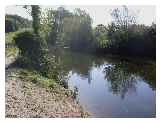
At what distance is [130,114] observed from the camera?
6305mm

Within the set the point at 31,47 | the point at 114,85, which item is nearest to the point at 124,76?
the point at 114,85

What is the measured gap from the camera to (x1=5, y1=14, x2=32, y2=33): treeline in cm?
605

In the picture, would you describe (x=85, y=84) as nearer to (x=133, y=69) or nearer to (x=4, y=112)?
(x=133, y=69)

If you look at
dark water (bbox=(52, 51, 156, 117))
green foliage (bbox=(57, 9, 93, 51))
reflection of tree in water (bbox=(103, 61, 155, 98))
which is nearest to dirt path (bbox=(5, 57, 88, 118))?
dark water (bbox=(52, 51, 156, 117))

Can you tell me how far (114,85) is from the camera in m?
8.05

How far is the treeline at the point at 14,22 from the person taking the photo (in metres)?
6.05

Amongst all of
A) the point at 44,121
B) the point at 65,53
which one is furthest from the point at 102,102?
the point at 44,121

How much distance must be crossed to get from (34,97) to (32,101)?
194mm

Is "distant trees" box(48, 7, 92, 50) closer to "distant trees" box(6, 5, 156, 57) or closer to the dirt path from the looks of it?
"distant trees" box(6, 5, 156, 57)

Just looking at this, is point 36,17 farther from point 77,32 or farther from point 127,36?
point 127,36

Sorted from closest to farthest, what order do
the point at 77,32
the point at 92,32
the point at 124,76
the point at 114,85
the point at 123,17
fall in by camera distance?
the point at 123,17 < the point at 77,32 < the point at 92,32 < the point at 114,85 < the point at 124,76

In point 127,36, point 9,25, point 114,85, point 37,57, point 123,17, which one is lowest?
point 114,85

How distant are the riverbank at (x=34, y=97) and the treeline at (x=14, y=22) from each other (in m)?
0.62

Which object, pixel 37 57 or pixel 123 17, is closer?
pixel 123 17
